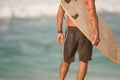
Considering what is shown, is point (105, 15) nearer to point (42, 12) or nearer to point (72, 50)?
point (42, 12)

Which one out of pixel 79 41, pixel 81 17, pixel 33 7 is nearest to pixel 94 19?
pixel 81 17

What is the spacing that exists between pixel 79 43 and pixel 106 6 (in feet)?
6.98

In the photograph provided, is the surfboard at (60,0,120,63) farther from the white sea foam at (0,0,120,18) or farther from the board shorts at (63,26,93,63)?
the white sea foam at (0,0,120,18)

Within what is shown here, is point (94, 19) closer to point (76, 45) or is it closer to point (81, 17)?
point (81, 17)

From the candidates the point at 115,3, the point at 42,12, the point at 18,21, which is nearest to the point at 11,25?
the point at 18,21

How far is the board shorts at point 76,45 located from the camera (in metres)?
3.45

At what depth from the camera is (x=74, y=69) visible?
481cm

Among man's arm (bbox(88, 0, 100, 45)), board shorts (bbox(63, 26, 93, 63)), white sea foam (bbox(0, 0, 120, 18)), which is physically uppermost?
man's arm (bbox(88, 0, 100, 45))

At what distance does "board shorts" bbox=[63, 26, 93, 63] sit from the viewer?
3.45 m

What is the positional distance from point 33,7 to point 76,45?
2065 mm

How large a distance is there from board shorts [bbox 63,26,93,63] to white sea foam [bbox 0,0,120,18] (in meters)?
Answer: 1.85

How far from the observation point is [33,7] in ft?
17.8

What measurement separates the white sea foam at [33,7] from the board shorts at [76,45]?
6.08ft

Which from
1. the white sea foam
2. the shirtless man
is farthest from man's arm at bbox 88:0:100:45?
the white sea foam
